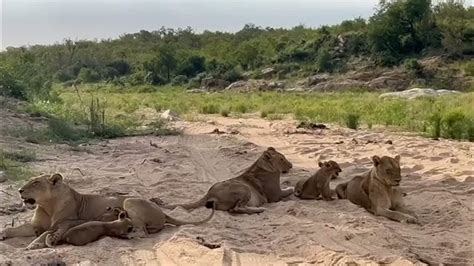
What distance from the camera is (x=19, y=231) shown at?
8.63 metres

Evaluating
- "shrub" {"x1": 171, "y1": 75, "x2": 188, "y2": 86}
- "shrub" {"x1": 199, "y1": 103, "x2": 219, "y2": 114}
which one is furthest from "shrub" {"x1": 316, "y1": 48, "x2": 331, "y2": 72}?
"shrub" {"x1": 199, "y1": 103, "x2": 219, "y2": 114}

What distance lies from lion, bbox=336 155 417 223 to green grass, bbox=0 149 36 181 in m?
Result: 5.18

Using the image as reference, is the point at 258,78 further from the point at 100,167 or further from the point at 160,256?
the point at 160,256

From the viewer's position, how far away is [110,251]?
7.78 meters

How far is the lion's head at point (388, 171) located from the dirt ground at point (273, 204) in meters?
0.48

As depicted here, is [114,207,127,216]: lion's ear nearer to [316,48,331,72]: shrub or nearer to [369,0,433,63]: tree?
[369,0,433,63]: tree

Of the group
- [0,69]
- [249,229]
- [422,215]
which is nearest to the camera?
[249,229]

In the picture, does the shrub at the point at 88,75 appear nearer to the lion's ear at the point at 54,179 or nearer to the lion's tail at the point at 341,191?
the lion's tail at the point at 341,191

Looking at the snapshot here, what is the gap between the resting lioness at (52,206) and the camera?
8625 millimetres

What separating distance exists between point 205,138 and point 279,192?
8.33 metres

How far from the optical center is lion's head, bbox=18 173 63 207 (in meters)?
8.62

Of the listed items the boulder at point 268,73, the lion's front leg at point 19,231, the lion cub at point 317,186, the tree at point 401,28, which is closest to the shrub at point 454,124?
the lion cub at point 317,186

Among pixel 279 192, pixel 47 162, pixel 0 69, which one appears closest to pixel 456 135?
pixel 279 192

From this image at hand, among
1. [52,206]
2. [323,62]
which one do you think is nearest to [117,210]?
[52,206]
